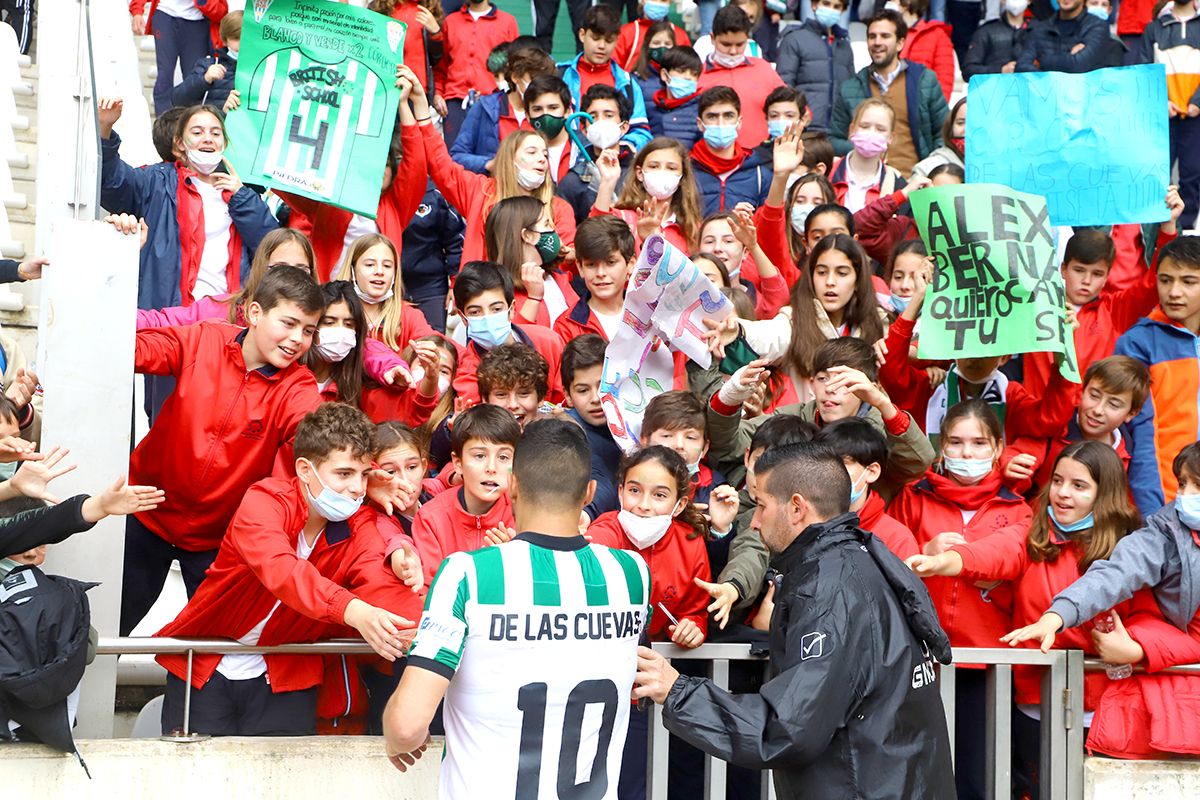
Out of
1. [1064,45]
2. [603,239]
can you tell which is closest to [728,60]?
[1064,45]

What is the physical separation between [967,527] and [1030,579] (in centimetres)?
37

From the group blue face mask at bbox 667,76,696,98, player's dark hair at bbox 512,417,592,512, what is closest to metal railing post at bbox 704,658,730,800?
player's dark hair at bbox 512,417,592,512

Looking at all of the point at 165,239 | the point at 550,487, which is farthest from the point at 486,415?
the point at 165,239

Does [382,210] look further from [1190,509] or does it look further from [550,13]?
[550,13]

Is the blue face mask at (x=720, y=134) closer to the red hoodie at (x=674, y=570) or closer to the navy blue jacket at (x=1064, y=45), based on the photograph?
the navy blue jacket at (x=1064, y=45)

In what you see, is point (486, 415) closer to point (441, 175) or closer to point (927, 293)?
point (927, 293)

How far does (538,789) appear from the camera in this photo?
4.30 meters

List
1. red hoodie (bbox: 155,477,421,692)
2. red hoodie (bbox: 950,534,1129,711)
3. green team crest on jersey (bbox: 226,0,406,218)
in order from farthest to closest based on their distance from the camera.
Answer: green team crest on jersey (bbox: 226,0,406,218)
red hoodie (bbox: 950,534,1129,711)
red hoodie (bbox: 155,477,421,692)

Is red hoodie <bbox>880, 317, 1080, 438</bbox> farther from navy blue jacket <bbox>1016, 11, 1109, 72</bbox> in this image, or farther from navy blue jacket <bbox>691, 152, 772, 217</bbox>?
navy blue jacket <bbox>1016, 11, 1109, 72</bbox>

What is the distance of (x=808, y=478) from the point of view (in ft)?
15.8

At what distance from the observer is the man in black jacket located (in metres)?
4.44

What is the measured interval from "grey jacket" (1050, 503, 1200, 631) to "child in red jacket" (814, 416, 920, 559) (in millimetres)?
706

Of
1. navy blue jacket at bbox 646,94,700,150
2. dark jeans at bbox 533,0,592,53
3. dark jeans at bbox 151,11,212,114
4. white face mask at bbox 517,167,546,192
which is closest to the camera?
white face mask at bbox 517,167,546,192

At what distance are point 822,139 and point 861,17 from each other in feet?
16.7
